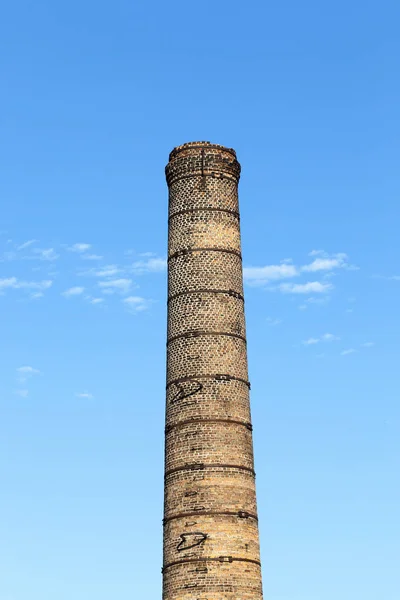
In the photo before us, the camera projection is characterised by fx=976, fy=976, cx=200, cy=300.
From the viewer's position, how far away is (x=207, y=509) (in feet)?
82.4

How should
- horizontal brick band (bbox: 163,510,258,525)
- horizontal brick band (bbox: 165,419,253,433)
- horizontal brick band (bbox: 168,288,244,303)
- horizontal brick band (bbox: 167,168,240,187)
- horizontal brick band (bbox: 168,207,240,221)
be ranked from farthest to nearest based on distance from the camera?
horizontal brick band (bbox: 167,168,240,187) → horizontal brick band (bbox: 168,207,240,221) → horizontal brick band (bbox: 168,288,244,303) → horizontal brick band (bbox: 165,419,253,433) → horizontal brick band (bbox: 163,510,258,525)

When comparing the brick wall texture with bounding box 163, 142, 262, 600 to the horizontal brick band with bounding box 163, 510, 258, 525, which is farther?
the horizontal brick band with bounding box 163, 510, 258, 525

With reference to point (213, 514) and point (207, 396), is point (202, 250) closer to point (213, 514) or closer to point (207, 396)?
point (207, 396)

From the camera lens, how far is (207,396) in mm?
26297

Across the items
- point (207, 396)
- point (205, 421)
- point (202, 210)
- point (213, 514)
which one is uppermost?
point (202, 210)

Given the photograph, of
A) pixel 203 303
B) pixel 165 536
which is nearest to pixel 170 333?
pixel 203 303

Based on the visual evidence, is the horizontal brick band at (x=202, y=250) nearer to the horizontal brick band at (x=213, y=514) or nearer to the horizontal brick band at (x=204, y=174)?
the horizontal brick band at (x=204, y=174)

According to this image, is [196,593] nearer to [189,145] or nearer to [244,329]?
[244,329]

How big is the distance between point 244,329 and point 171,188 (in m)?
4.90

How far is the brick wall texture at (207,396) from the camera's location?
24.8 m

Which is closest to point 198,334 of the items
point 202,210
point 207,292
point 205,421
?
point 207,292

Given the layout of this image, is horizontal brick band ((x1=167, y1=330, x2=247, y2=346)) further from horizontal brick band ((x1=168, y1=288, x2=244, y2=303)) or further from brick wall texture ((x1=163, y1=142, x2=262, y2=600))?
horizontal brick band ((x1=168, y1=288, x2=244, y2=303))

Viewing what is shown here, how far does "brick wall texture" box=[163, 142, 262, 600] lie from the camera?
24844 mm

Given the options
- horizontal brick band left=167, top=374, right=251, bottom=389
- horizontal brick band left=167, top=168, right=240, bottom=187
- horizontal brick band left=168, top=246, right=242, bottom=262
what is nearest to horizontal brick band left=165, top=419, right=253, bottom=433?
horizontal brick band left=167, top=374, right=251, bottom=389
